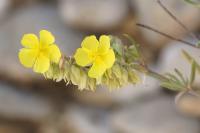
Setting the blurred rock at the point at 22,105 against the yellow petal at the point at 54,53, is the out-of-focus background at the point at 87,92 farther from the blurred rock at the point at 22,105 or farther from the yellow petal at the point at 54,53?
the yellow petal at the point at 54,53

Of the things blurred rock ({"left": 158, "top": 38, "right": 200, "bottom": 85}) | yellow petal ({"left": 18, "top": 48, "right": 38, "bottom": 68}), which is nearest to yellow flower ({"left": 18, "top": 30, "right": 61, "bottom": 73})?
yellow petal ({"left": 18, "top": 48, "right": 38, "bottom": 68})

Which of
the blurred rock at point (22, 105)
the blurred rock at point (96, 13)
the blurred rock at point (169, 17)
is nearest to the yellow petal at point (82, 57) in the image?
the blurred rock at point (169, 17)

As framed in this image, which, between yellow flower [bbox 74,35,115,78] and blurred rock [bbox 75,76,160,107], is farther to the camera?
blurred rock [bbox 75,76,160,107]

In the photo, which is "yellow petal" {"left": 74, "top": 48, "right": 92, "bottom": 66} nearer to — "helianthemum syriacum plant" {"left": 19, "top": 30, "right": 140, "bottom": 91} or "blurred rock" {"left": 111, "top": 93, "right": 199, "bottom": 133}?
"helianthemum syriacum plant" {"left": 19, "top": 30, "right": 140, "bottom": 91}

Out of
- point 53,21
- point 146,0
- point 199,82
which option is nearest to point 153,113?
point 199,82

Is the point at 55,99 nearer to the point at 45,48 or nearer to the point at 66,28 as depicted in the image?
the point at 66,28

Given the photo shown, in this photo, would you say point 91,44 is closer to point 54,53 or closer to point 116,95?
point 54,53
